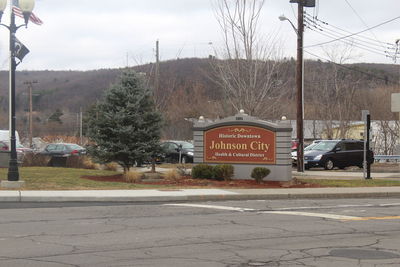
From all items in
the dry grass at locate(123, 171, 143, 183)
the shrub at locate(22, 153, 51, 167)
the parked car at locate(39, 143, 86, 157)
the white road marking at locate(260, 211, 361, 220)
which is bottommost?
the white road marking at locate(260, 211, 361, 220)

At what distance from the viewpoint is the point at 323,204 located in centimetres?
1541

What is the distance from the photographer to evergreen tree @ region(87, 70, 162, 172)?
2122cm

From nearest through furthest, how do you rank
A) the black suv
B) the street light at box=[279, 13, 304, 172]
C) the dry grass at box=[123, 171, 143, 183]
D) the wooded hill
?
1. the dry grass at box=[123, 171, 143, 183]
2. the street light at box=[279, 13, 304, 172]
3. the black suv
4. the wooded hill

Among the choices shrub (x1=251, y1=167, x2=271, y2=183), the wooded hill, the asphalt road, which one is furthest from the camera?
the wooded hill

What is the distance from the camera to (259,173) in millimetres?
20188

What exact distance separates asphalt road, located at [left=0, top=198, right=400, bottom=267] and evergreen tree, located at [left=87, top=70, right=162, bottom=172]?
21.6 ft

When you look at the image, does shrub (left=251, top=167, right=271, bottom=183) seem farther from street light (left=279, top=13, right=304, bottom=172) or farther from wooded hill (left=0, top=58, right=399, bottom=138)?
wooded hill (left=0, top=58, right=399, bottom=138)

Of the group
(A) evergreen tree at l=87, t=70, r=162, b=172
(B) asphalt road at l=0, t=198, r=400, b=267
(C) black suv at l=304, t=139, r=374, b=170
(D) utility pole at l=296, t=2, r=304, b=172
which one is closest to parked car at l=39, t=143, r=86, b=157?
(A) evergreen tree at l=87, t=70, r=162, b=172

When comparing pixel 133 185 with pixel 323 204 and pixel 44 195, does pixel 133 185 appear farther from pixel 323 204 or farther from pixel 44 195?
pixel 323 204

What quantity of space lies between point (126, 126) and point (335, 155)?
1432cm

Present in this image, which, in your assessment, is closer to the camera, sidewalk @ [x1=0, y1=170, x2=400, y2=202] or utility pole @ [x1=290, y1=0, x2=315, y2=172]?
sidewalk @ [x1=0, y1=170, x2=400, y2=202]

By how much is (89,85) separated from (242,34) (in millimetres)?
86356

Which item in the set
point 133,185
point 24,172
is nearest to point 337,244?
point 133,185

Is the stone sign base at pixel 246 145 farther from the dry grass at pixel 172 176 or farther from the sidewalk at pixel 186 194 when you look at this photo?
the sidewalk at pixel 186 194
